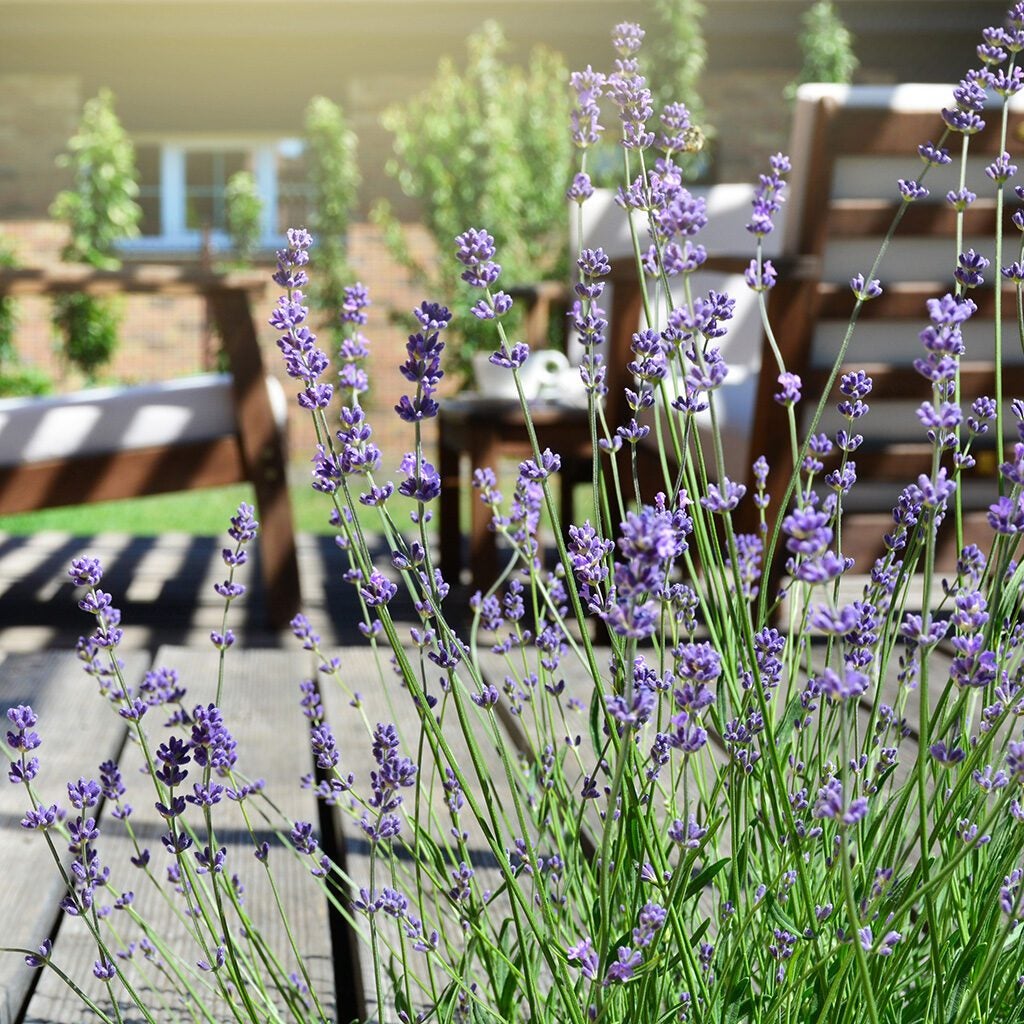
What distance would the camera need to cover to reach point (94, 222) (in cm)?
977

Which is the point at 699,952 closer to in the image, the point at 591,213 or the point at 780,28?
the point at 591,213

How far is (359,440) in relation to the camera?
0.76m

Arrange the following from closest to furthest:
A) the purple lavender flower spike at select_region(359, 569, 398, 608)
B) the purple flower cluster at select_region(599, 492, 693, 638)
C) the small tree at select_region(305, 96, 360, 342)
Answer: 1. the purple flower cluster at select_region(599, 492, 693, 638)
2. the purple lavender flower spike at select_region(359, 569, 398, 608)
3. the small tree at select_region(305, 96, 360, 342)

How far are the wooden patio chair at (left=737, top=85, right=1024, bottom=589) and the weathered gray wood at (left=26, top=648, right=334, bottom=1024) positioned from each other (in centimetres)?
117

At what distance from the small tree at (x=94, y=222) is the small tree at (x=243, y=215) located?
0.76m

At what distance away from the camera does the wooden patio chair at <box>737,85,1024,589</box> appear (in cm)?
279

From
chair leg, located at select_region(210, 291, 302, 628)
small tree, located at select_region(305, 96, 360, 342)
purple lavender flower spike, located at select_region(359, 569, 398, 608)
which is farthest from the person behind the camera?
small tree, located at select_region(305, 96, 360, 342)

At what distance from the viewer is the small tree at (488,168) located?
29.5 feet

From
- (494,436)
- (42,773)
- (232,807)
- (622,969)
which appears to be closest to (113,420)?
(494,436)

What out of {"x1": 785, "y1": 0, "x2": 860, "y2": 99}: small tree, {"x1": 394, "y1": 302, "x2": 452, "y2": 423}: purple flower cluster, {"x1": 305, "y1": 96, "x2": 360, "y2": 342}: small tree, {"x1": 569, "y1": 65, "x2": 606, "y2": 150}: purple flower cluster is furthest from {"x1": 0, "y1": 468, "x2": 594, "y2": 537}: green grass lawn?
{"x1": 394, "y1": 302, "x2": 452, "y2": 423}: purple flower cluster

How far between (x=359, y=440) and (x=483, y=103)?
8832 mm

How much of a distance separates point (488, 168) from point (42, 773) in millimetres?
7695

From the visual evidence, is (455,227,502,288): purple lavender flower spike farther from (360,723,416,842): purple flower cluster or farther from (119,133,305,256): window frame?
(119,133,305,256): window frame

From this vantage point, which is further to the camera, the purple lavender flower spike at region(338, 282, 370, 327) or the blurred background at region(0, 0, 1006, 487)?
Result: the blurred background at region(0, 0, 1006, 487)
